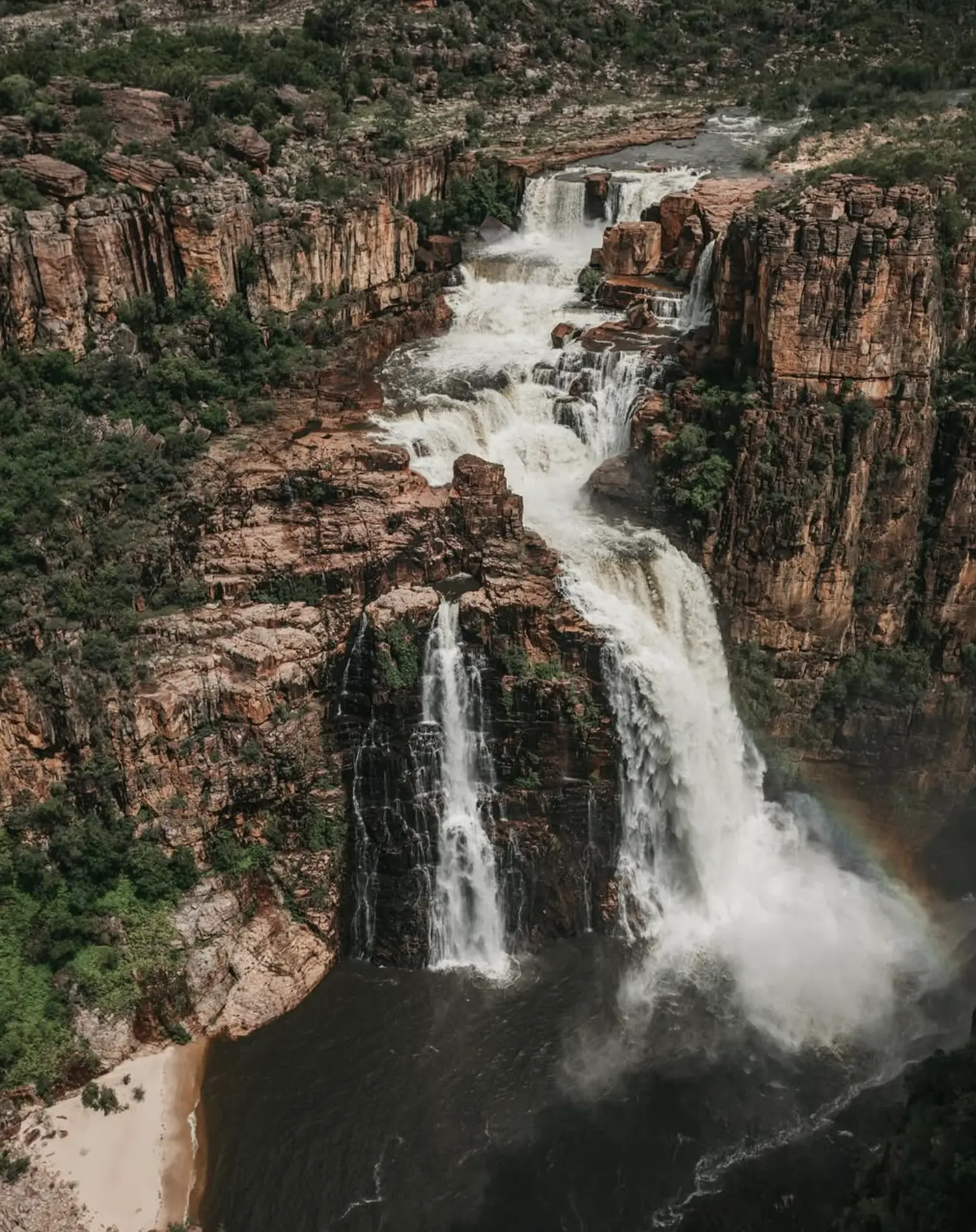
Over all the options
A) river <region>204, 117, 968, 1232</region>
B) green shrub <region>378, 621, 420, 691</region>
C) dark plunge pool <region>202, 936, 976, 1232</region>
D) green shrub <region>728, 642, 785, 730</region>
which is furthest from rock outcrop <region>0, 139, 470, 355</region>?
dark plunge pool <region>202, 936, 976, 1232</region>

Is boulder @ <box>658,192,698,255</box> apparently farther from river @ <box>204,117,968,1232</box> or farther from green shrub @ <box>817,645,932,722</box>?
green shrub @ <box>817,645,932,722</box>

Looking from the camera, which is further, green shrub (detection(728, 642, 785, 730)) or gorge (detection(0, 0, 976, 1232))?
green shrub (detection(728, 642, 785, 730))

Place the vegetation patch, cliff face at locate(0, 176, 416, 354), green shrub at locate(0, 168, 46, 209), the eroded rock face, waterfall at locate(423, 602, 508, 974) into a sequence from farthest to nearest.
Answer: green shrub at locate(0, 168, 46, 209), cliff face at locate(0, 176, 416, 354), the eroded rock face, waterfall at locate(423, 602, 508, 974), the vegetation patch

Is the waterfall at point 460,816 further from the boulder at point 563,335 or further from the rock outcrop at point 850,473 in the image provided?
the boulder at point 563,335

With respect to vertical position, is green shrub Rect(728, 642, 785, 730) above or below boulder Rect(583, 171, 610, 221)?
below

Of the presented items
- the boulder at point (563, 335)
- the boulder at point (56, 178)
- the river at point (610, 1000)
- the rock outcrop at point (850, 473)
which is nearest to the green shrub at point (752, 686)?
the rock outcrop at point (850, 473)

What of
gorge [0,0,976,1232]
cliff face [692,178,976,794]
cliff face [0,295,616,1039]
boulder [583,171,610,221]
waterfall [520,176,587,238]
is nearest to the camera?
gorge [0,0,976,1232]

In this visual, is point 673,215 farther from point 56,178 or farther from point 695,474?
point 56,178
